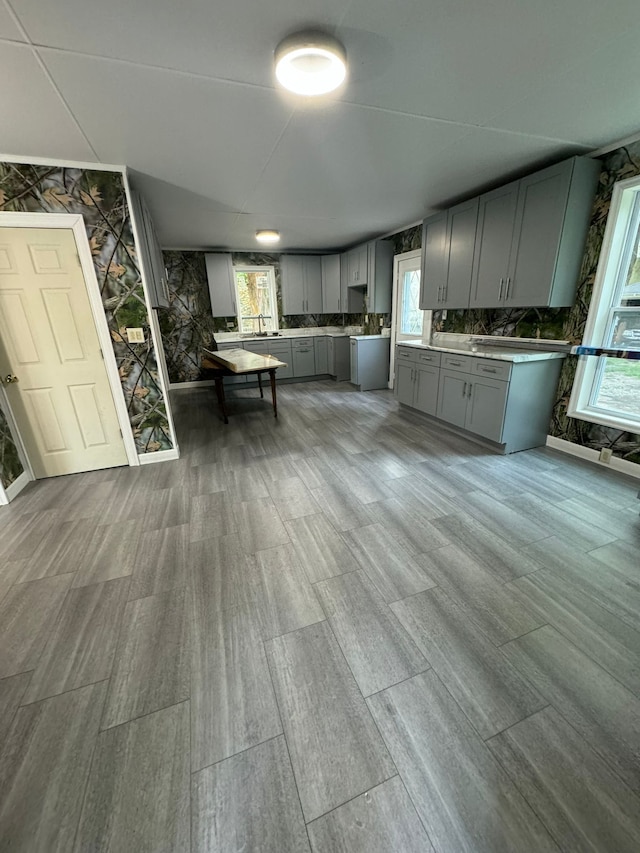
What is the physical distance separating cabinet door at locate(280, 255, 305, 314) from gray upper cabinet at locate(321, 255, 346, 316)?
0.45 meters

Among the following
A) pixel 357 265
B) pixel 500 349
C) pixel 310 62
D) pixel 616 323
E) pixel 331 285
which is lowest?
pixel 500 349

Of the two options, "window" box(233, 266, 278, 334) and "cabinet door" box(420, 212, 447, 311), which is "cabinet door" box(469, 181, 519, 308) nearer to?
"cabinet door" box(420, 212, 447, 311)

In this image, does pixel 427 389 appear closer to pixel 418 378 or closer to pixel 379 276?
pixel 418 378

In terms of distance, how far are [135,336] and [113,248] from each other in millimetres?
702

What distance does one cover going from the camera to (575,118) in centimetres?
216

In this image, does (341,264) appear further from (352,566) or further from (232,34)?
(352,566)

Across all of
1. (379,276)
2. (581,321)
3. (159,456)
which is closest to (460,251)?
(581,321)

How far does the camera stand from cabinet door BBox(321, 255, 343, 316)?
6.49 meters

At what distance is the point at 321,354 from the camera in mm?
6832

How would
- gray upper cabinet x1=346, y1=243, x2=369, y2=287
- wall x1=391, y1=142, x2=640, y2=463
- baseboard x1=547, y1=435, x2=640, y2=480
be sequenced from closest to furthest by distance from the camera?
wall x1=391, y1=142, x2=640, y2=463, baseboard x1=547, y1=435, x2=640, y2=480, gray upper cabinet x1=346, y1=243, x2=369, y2=287

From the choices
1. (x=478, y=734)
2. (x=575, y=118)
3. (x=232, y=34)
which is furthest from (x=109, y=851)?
(x=575, y=118)

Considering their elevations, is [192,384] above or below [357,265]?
below

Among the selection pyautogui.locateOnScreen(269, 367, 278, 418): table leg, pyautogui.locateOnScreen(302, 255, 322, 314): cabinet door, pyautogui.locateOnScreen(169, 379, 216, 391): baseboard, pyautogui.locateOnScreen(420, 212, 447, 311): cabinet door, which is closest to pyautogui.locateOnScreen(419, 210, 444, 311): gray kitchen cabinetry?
pyautogui.locateOnScreen(420, 212, 447, 311): cabinet door

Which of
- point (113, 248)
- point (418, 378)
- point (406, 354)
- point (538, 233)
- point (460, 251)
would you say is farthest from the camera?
point (406, 354)
